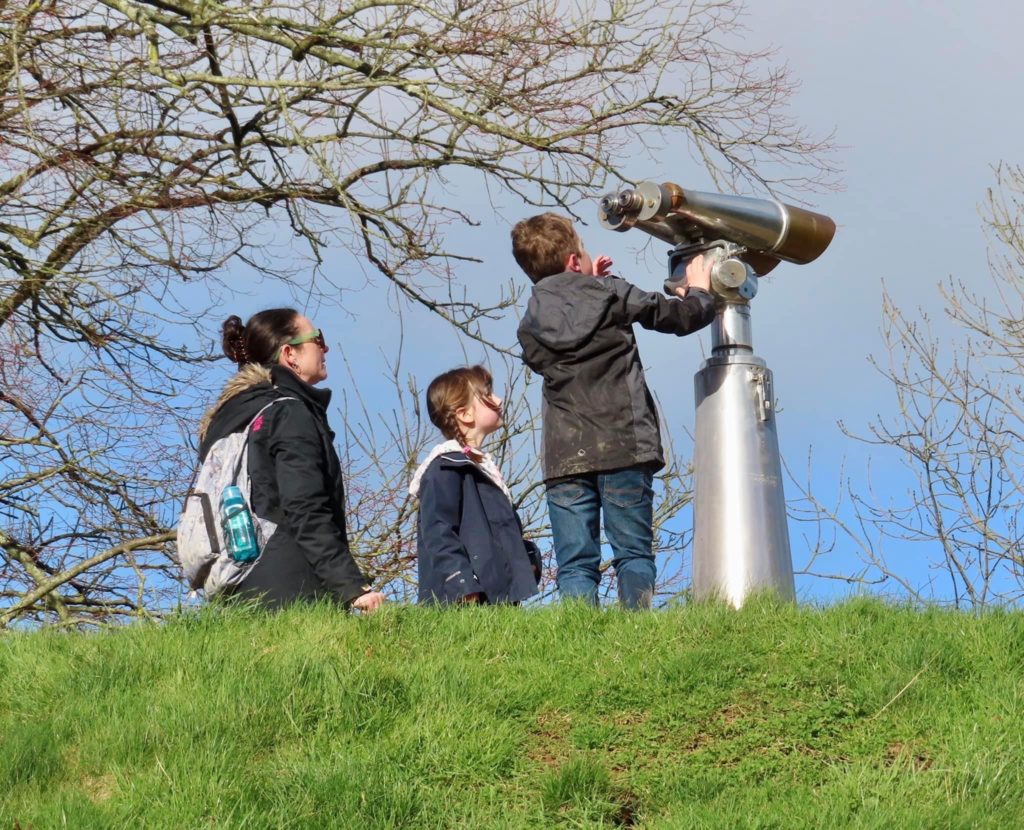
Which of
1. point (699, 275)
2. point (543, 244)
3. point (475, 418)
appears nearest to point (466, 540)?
point (475, 418)

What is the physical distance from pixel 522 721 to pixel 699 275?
7.91 ft

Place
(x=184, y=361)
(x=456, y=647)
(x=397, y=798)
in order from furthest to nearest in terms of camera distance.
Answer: (x=184, y=361)
(x=456, y=647)
(x=397, y=798)

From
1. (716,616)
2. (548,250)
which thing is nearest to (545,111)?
(548,250)

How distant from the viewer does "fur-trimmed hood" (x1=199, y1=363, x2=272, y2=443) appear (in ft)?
16.4

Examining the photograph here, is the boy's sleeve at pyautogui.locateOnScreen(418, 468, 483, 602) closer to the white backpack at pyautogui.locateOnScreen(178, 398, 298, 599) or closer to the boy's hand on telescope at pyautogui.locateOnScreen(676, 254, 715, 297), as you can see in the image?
the white backpack at pyautogui.locateOnScreen(178, 398, 298, 599)

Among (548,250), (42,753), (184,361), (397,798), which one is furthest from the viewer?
(184,361)

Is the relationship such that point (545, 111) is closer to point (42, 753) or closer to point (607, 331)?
point (607, 331)

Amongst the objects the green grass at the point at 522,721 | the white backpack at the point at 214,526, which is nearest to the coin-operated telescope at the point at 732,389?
the green grass at the point at 522,721

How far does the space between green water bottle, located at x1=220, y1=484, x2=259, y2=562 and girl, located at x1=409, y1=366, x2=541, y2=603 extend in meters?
0.80

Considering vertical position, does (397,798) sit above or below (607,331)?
below

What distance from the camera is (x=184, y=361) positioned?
8.59 m

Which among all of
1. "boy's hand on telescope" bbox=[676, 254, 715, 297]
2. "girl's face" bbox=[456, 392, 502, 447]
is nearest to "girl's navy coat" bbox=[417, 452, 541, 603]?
"girl's face" bbox=[456, 392, 502, 447]

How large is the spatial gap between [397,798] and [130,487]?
5.41 m

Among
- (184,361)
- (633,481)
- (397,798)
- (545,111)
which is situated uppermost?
(545,111)
